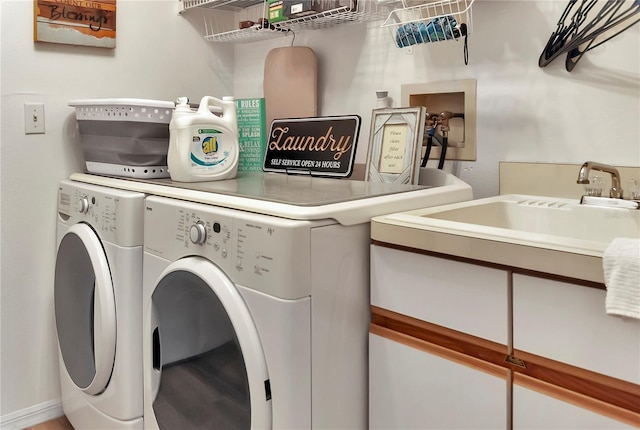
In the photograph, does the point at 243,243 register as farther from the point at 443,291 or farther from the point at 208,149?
the point at 208,149

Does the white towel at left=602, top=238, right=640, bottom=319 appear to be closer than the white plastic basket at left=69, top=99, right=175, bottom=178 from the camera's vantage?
Yes

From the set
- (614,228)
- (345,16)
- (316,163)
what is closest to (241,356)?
(316,163)

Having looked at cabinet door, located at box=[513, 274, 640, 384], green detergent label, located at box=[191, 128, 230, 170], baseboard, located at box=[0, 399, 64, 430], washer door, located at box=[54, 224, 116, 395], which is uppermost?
green detergent label, located at box=[191, 128, 230, 170]

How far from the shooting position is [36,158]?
1979 millimetres

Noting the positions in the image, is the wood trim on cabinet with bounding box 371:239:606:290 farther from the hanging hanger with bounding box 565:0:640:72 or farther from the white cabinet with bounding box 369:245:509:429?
the hanging hanger with bounding box 565:0:640:72

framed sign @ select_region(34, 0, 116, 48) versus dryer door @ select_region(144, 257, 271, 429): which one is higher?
framed sign @ select_region(34, 0, 116, 48)

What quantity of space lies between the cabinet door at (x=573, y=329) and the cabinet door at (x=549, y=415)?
0.08 meters

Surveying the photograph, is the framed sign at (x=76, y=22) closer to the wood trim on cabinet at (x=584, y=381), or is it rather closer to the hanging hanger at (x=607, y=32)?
the hanging hanger at (x=607, y=32)

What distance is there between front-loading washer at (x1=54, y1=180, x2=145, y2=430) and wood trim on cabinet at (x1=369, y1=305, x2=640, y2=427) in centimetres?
79

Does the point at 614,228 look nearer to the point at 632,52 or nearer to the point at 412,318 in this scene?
the point at 632,52

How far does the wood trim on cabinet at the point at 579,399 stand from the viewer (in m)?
0.82

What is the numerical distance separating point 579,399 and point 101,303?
51.8 inches

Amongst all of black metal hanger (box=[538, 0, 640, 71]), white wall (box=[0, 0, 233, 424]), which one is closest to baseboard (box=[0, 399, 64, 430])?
white wall (box=[0, 0, 233, 424])

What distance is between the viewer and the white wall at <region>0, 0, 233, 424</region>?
6.27 feet
